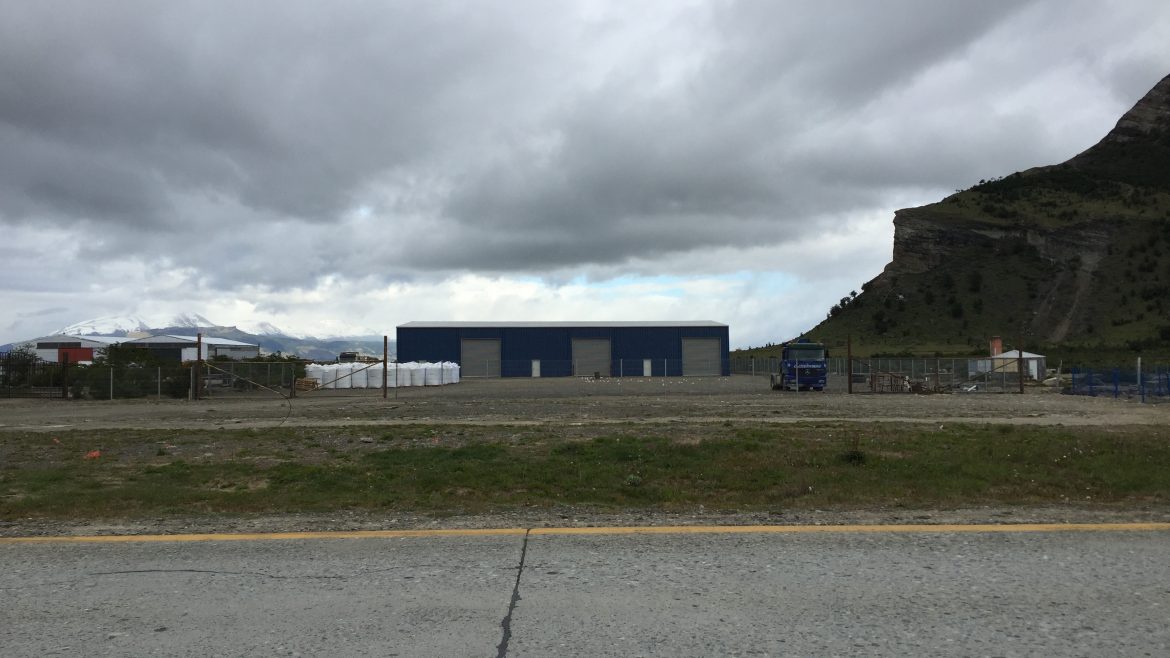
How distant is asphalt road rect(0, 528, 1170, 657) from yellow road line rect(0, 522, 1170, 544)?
126mm

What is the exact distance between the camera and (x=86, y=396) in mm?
36000

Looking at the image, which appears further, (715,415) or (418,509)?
(715,415)

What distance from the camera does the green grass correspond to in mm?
8836

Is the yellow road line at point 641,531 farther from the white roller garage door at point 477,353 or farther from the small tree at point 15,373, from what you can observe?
the white roller garage door at point 477,353

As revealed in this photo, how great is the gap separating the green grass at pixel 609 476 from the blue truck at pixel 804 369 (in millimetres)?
26341

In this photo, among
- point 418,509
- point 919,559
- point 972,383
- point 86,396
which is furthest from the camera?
point 972,383

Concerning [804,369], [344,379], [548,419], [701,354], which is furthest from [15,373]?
[701,354]

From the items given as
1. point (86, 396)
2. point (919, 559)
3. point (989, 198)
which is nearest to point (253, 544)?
point (919, 559)

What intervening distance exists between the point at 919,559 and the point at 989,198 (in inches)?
4293

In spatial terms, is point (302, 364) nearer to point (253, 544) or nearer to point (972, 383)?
point (972, 383)

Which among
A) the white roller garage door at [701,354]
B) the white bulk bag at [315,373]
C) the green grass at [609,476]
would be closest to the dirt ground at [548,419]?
the green grass at [609,476]

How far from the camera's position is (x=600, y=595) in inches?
206

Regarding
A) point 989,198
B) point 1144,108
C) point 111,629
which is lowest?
point 111,629

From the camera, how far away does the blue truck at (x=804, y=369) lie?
41.1m
